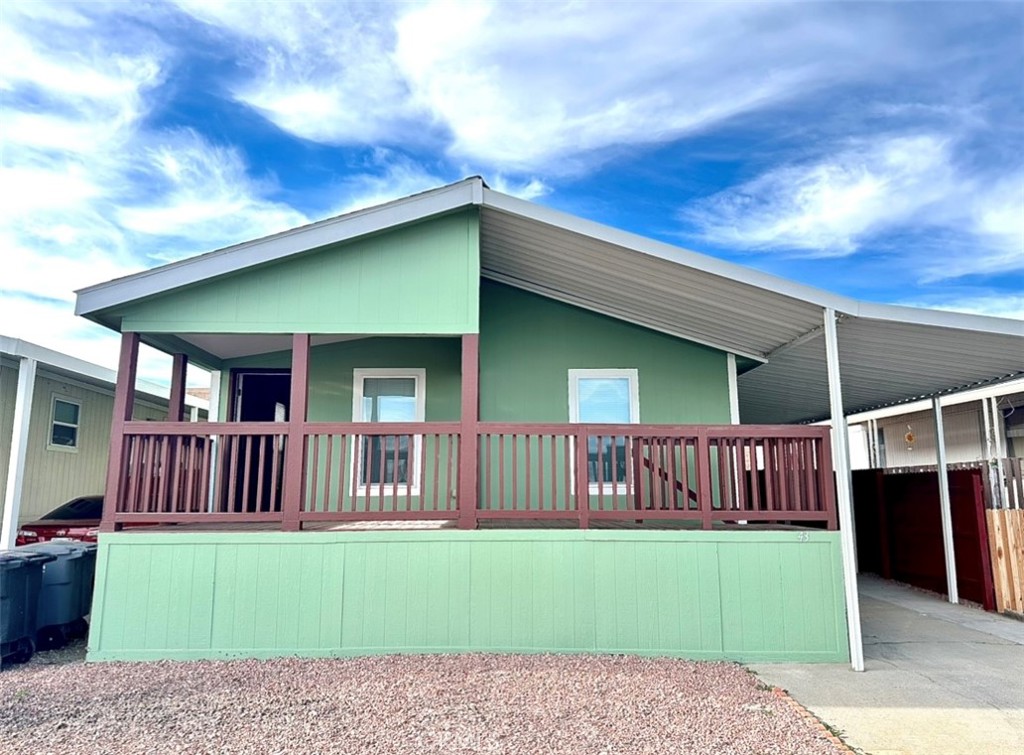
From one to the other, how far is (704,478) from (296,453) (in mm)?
3627

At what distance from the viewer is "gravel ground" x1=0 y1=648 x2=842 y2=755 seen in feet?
12.2

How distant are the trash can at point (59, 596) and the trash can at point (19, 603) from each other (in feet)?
0.32

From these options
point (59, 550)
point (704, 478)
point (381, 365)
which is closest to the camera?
point (704, 478)

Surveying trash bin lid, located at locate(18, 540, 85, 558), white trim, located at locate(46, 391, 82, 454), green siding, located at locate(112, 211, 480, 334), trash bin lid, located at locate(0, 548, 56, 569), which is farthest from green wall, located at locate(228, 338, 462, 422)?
white trim, located at locate(46, 391, 82, 454)

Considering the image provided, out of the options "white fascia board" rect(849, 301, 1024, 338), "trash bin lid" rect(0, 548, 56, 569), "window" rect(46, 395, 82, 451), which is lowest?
"trash bin lid" rect(0, 548, 56, 569)

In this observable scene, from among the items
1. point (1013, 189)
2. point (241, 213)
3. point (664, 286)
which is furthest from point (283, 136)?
point (1013, 189)

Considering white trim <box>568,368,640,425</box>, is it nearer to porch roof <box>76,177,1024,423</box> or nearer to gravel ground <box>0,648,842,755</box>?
porch roof <box>76,177,1024,423</box>

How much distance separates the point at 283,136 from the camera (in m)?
15.1

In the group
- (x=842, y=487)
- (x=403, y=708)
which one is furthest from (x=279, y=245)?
(x=842, y=487)

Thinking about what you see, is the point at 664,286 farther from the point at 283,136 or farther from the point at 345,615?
the point at 283,136

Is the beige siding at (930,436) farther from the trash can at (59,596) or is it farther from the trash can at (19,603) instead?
the trash can at (19,603)

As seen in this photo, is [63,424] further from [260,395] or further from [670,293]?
[670,293]

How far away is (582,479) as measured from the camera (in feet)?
19.2

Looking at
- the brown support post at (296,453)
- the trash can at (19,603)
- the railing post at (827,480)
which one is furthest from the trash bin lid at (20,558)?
the railing post at (827,480)
